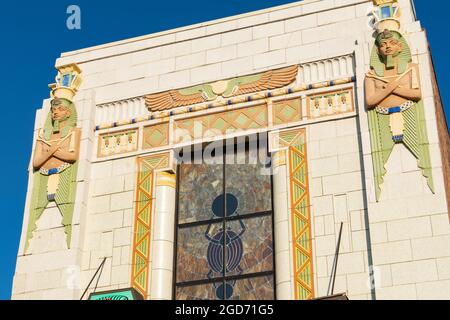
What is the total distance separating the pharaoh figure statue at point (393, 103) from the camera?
21.4 metres

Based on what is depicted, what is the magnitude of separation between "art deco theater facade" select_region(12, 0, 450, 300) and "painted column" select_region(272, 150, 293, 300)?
32mm

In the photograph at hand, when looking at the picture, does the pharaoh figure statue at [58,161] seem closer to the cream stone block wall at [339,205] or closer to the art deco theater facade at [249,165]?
the art deco theater facade at [249,165]

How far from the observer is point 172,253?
23.0 metres

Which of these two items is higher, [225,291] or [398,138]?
[398,138]

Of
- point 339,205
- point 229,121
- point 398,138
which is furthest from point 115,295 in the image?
point 398,138

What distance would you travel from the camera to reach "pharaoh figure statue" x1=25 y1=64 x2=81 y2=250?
2391 centimetres

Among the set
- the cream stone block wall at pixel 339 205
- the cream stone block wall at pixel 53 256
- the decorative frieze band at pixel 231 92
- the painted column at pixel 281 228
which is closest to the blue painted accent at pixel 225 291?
the painted column at pixel 281 228

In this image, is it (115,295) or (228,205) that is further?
(228,205)

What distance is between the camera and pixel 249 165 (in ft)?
77.5

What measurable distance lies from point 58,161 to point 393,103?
28.0 feet

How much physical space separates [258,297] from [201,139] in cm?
440

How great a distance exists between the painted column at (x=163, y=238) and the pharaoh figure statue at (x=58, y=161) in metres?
2.15

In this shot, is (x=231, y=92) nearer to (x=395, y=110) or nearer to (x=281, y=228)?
(x=281, y=228)
